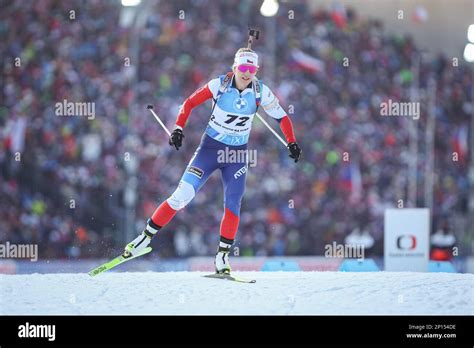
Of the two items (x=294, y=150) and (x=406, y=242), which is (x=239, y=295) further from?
(x=406, y=242)

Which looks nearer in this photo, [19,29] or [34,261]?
[34,261]

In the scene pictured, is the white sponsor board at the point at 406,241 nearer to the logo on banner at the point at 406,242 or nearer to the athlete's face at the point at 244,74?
the logo on banner at the point at 406,242

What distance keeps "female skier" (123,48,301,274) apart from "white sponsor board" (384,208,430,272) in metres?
3.31

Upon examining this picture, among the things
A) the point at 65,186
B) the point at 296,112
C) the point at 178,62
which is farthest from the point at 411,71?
the point at 65,186

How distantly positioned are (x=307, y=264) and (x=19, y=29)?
6398 mm

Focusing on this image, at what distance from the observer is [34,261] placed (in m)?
11.2

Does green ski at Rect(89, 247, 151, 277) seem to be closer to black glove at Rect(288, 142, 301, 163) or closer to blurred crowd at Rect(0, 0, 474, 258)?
black glove at Rect(288, 142, 301, 163)

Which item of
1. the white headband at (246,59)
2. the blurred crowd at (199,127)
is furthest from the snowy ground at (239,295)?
the blurred crowd at (199,127)

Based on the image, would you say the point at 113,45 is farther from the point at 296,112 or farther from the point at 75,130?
the point at 296,112

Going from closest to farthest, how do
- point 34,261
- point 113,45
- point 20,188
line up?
point 34,261 < point 20,188 < point 113,45

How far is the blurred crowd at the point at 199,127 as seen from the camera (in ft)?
39.7

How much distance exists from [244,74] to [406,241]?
4301 millimetres

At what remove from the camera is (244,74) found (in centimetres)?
738
